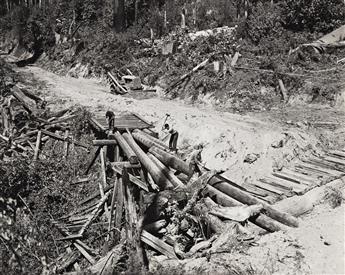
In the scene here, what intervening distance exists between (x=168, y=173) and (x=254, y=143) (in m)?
2.93

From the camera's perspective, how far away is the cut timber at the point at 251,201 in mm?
6391

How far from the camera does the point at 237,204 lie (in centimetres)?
682

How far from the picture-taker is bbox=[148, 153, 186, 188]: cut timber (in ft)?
24.8

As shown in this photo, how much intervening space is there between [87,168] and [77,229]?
247 cm

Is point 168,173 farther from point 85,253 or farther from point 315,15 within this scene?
point 315,15

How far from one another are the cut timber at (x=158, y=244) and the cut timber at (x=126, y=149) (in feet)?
7.33

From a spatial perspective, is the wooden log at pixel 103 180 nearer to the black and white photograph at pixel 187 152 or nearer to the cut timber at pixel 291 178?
the black and white photograph at pixel 187 152

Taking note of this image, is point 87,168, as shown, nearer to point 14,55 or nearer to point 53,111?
point 53,111

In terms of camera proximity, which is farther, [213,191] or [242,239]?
[213,191]

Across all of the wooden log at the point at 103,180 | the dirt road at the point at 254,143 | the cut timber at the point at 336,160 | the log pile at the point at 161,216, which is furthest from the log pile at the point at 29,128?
the cut timber at the point at 336,160

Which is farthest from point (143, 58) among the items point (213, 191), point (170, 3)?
point (213, 191)

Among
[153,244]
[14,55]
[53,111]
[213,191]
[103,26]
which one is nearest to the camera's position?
[153,244]

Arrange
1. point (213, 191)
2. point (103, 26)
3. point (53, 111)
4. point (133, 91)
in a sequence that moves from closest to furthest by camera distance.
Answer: point (213, 191), point (53, 111), point (133, 91), point (103, 26)

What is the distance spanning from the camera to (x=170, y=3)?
83.4 ft
